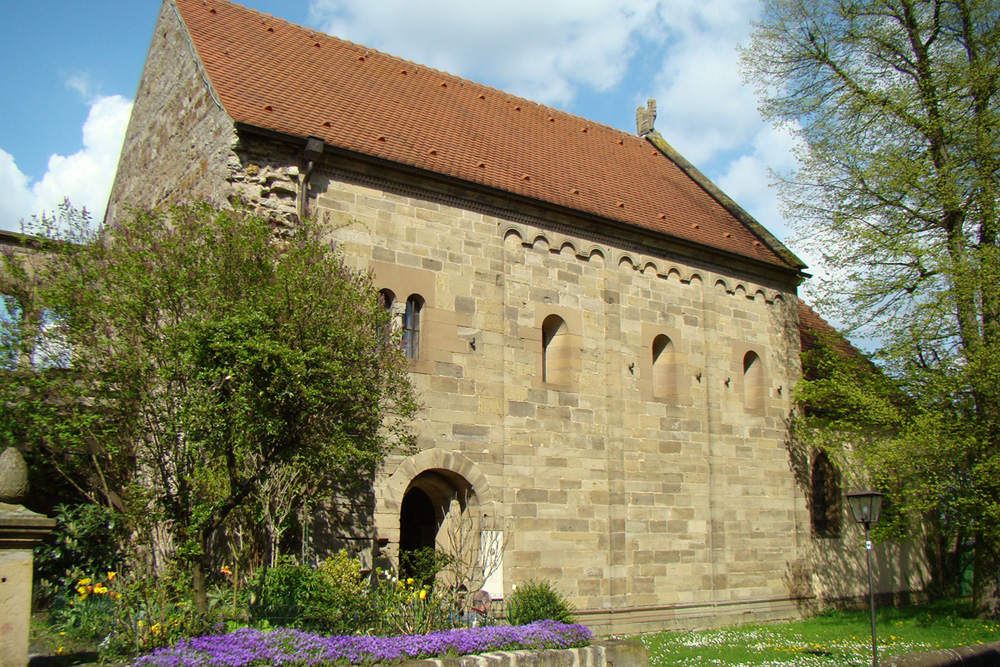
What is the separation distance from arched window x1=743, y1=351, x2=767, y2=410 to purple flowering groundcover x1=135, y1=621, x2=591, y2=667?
35.7ft

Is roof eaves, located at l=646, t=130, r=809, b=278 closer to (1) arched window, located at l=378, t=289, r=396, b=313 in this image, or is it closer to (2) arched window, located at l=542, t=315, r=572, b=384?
(2) arched window, located at l=542, t=315, r=572, b=384

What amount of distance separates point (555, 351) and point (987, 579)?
990 centimetres

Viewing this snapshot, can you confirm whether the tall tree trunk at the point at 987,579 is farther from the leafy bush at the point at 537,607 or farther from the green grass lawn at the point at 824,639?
the leafy bush at the point at 537,607

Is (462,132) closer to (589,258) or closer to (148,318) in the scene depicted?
(589,258)

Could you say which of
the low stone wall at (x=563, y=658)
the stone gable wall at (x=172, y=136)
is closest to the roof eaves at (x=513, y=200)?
the stone gable wall at (x=172, y=136)

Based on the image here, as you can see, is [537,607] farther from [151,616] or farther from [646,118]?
[646,118]

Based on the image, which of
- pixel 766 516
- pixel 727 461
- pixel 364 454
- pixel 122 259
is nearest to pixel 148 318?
pixel 122 259

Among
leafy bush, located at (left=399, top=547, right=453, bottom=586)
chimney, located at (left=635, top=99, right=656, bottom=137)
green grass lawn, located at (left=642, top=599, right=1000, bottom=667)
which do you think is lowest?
green grass lawn, located at (left=642, top=599, right=1000, bottom=667)

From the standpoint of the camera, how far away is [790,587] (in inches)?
716

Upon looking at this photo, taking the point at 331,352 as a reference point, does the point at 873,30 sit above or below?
above

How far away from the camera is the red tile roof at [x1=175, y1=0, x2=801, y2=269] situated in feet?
46.3

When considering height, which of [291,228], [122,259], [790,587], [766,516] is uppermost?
[291,228]

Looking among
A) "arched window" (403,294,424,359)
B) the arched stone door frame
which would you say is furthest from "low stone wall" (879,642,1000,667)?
"arched window" (403,294,424,359)

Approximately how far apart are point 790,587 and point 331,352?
42.7 feet
